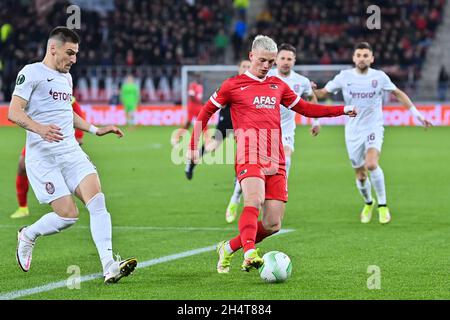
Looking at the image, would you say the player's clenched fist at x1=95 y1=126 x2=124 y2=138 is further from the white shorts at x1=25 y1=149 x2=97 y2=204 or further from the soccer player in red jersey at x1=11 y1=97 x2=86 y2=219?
the soccer player in red jersey at x1=11 y1=97 x2=86 y2=219

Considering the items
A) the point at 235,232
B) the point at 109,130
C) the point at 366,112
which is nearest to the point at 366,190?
the point at 366,112

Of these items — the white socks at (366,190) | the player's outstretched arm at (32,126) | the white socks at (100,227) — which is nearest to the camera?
the player's outstretched arm at (32,126)

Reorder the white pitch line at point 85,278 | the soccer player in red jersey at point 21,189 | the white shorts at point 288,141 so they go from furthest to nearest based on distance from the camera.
Answer: the soccer player in red jersey at point 21,189, the white shorts at point 288,141, the white pitch line at point 85,278

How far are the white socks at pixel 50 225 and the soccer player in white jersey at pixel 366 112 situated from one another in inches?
209

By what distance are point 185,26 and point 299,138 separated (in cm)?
1376

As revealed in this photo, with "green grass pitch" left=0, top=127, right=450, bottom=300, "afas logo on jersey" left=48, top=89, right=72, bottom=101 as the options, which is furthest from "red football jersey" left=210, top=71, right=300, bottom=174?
"afas logo on jersey" left=48, top=89, right=72, bottom=101

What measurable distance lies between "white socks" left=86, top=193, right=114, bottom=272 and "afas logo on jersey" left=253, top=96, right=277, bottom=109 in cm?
161

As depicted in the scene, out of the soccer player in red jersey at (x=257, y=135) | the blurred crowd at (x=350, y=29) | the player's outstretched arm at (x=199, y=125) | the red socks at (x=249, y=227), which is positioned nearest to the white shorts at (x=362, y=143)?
the soccer player in red jersey at (x=257, y=135)

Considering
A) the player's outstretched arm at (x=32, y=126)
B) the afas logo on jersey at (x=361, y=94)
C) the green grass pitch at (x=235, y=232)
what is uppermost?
the afas logo on jersey at (x=361, y=94)

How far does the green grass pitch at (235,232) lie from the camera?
7.86 meters

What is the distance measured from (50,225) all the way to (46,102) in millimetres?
1045

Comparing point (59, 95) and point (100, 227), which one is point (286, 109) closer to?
point (59, 95)

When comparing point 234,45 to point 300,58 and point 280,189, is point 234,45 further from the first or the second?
point 280,189

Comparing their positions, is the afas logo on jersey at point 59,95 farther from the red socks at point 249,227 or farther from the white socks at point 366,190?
the white socks at point 366,190
